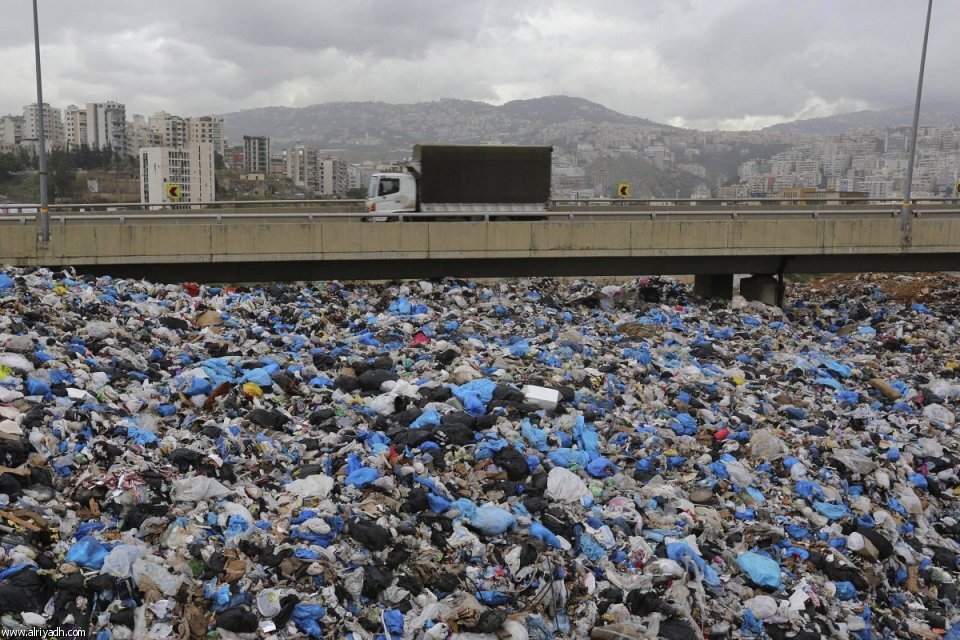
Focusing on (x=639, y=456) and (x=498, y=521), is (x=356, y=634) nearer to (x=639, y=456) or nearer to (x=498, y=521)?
(x=498, y=521)

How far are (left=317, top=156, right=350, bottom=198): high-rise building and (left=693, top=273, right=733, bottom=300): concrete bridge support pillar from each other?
77.0m

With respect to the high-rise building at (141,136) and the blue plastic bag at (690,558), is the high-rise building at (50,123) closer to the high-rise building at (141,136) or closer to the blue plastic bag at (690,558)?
the high-rise building at (141,136)

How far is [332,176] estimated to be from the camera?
94.2m

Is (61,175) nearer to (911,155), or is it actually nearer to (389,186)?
(389,186)

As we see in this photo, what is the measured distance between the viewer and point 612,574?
247 inches

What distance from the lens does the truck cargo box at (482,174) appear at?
19312 millimetres

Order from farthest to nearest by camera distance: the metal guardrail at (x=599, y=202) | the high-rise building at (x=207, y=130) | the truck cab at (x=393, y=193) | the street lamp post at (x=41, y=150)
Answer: the high-rise building at (x=207, y=130), the metal guardrail at (x=599, y=202), the truck cab at (x=393, y=193), the street lamp post at (x=41, y=150)

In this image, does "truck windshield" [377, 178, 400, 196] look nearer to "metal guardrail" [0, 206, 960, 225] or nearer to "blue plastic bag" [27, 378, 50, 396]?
"metal guardrail" [0, 206, 960, 225]

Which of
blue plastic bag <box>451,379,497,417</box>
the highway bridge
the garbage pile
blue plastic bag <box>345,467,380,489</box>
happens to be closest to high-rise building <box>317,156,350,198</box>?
the highway bridge

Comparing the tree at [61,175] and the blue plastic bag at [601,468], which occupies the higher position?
the tree at [61,175]

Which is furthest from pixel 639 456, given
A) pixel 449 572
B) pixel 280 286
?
pixel 280 286

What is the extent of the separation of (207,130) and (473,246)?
106 metres

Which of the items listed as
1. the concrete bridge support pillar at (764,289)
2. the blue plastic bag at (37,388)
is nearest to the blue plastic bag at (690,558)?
the blue plastic bag at (37,388)

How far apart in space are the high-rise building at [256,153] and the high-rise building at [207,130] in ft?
10.8
